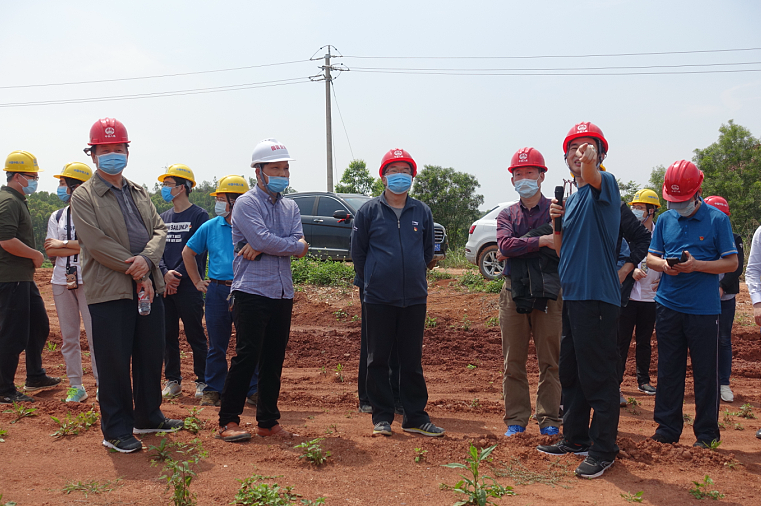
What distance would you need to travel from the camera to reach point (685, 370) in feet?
15.1

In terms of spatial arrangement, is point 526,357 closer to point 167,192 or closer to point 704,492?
point 704,492

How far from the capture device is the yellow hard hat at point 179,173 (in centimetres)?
643

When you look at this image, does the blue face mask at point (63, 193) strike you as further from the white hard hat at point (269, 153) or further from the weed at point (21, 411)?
the white hard hat at point (269, 153)

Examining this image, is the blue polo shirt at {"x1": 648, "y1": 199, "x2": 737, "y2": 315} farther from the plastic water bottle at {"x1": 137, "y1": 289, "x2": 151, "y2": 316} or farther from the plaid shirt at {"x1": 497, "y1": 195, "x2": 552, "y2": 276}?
the plastic water bottle at {"x1": 137, "y1": 289, "x2": 151, "y2": 316}

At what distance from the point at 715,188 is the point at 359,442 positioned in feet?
80.1

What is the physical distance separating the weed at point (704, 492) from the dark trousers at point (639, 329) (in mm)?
2607

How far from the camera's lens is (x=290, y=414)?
5672mm

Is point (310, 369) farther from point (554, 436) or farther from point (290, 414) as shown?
point (554, 436)

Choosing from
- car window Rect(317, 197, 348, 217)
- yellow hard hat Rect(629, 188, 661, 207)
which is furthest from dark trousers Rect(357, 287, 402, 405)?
car window Rect(317, 197, 348, 217)

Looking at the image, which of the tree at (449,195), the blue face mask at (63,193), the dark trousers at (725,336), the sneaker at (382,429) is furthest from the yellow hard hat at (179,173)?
the tree at (449,195)

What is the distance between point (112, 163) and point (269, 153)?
46.4 inches

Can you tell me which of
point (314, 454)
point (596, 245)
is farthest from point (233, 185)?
point (596, 245)

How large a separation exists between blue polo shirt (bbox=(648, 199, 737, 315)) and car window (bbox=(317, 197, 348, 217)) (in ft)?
33.8

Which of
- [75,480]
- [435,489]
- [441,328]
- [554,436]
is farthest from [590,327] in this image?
[441,328]
